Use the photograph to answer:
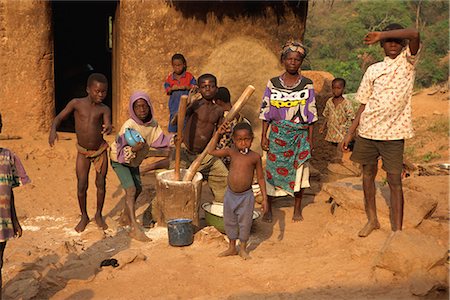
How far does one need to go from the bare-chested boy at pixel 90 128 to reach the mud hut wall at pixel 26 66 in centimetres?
210

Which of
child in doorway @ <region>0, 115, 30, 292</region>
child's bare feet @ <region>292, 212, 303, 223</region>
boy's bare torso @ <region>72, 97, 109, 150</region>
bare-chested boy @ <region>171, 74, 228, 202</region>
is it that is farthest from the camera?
child's bare feet @ <region>292, 212, 303, 223</region>

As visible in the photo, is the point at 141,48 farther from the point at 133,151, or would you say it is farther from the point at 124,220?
the point at 124,220

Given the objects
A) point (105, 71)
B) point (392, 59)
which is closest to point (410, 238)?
point (392, 59)

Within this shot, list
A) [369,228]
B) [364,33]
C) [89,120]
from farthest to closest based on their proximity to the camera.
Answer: [364,33], [89,120], [369,228]

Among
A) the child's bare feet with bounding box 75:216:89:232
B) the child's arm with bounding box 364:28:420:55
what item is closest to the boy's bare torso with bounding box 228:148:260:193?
the child's arm with bounding box 364:28:420:55

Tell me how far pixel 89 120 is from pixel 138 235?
113cm

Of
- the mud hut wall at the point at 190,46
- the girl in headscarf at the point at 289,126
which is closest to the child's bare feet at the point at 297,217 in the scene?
the girl in headscarf at the point at 289,126

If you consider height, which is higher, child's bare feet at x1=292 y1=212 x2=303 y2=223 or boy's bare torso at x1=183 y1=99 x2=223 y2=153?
boy's bare torso at x1=183 y1=99 x2=223 y2=153

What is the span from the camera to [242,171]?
15.1 ft

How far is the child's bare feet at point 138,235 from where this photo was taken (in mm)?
5066

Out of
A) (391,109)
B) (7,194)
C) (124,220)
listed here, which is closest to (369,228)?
(391,109)

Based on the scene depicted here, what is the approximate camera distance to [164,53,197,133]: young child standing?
647 centimetres

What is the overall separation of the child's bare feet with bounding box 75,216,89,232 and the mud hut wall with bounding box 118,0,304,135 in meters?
2.15

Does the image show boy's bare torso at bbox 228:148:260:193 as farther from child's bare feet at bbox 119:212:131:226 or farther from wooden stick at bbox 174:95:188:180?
child's bare feet at bbox 119:212:131:226
